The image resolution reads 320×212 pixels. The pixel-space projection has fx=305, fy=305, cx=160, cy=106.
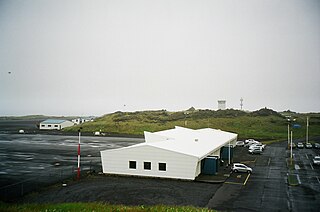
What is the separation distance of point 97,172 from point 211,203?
601 inches

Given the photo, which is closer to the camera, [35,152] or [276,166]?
[276,166]

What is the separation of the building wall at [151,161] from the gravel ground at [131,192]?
0.95m

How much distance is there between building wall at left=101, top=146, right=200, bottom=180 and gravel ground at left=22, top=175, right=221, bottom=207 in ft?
3.11

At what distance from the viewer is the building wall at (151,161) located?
96.6 feet

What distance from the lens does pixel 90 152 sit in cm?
4834

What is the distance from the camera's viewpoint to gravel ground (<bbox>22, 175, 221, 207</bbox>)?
21802 mm

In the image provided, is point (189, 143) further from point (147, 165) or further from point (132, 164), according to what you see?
point (132, 164)

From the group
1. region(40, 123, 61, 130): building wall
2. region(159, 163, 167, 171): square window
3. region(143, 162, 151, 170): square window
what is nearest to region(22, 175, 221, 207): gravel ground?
region(159, 163, 167, 171): square window

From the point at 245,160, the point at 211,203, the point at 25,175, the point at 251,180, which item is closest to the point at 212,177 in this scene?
the point at 251,180

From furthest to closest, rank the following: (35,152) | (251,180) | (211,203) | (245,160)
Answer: (35,152) → (245,160) → (251,180) → (211,203)

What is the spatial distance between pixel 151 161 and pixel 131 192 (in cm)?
671

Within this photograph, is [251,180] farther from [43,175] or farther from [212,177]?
[43,175]

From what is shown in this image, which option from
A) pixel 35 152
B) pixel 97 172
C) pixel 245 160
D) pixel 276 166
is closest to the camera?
pixel 97 172

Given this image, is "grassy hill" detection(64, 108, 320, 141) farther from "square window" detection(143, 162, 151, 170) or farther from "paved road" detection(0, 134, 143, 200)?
"square window" detection(143, 162, 151, 170)
